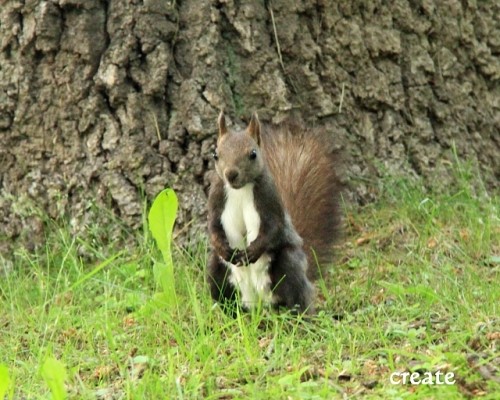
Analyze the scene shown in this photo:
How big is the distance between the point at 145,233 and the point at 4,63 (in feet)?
3.18

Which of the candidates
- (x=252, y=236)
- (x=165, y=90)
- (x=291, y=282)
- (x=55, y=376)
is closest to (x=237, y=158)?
(x=252, y=236)

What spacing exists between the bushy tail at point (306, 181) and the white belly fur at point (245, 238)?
37 centimetres

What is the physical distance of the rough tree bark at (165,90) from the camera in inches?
173

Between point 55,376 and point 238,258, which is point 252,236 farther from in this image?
point 55,376

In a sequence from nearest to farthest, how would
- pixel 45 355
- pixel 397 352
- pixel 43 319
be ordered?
pixel 397 352, pixel 45 355, pixel 43 319

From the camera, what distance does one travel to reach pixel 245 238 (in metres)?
3.98

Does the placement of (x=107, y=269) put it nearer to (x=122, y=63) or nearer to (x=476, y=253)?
(x=122, y=63)

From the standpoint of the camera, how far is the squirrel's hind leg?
12.6 feet

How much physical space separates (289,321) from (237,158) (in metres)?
0.60

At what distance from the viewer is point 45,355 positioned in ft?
10.8

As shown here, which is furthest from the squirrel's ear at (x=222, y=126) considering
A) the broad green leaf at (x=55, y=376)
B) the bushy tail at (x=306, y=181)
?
the broad green leaf at (x=55, y=376)

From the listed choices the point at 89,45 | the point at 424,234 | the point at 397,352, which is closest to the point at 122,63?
the point at 89,45

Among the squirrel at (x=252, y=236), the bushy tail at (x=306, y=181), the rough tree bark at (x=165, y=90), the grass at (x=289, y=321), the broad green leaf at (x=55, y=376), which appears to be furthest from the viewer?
the rough tree bark at (x=165, y=90)

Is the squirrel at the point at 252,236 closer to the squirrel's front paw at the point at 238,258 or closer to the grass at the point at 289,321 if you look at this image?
the squirrel's front paw at the point at 238,258
